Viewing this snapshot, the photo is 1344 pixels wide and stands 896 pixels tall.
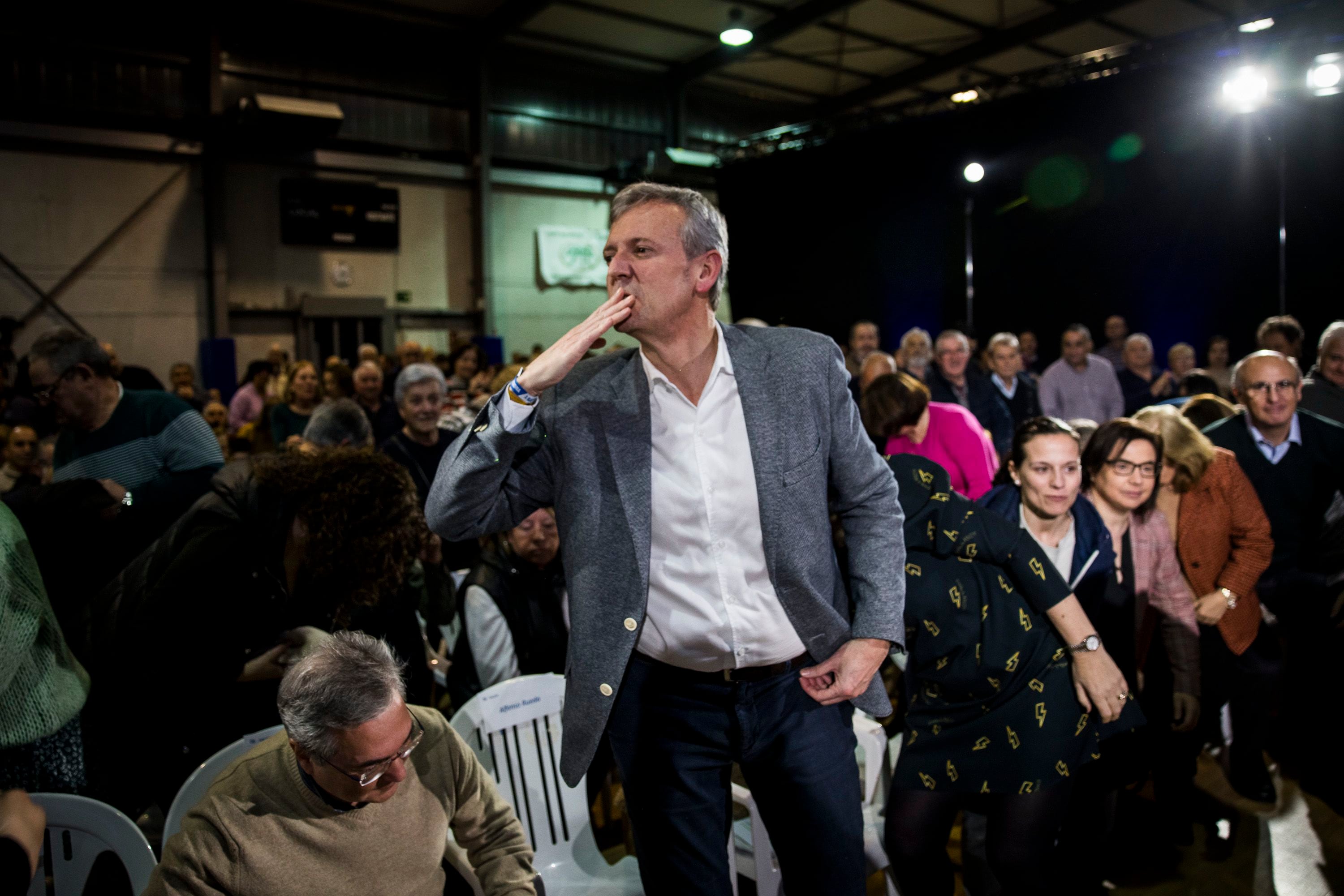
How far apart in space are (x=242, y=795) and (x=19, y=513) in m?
1.31

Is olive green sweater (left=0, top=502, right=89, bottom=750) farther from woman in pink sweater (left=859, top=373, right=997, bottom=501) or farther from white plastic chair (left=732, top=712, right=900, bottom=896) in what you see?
woman in pink sweater (left=859, top=373, right=997, bottom=501)

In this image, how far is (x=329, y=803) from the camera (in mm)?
1416

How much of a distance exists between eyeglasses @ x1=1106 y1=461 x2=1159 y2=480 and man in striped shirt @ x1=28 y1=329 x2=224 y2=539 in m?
2.72

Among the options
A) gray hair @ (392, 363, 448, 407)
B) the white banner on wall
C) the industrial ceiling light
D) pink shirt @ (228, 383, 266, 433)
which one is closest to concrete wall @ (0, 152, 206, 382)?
pink shirt @ (228, 383, 266, 433)

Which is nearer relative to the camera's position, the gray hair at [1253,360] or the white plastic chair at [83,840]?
the white plastic chair at [83,840]

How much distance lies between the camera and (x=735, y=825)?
2.23m

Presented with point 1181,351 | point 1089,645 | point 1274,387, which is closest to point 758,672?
point 1089,645

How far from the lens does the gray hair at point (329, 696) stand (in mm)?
1344

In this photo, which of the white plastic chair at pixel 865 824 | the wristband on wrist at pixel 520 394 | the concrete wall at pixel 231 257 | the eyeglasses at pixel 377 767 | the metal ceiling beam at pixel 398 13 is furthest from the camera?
the metal ceiling beam at pixel 398 13

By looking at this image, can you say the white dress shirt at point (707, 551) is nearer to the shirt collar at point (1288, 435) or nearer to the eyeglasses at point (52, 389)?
the eyeglasses at point (52, 389)

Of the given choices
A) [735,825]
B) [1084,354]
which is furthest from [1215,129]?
[735,825]

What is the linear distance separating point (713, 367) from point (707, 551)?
30 centimetres

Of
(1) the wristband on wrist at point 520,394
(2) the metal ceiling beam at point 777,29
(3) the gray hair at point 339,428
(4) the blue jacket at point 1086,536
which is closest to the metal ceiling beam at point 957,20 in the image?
(2) the metal ceiling beam at point 777,29

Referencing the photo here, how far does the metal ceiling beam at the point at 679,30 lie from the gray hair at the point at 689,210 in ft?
31.7
